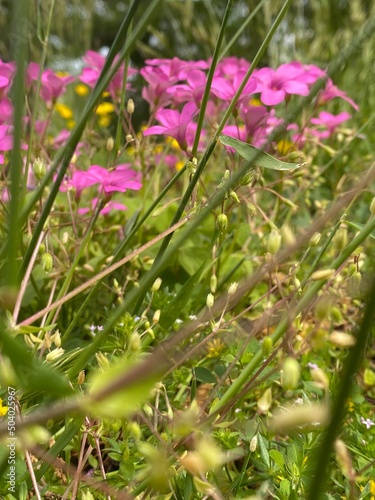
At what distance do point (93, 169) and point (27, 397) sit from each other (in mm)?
341

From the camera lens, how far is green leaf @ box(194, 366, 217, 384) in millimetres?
627

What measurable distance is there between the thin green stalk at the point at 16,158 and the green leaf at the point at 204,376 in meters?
0.33

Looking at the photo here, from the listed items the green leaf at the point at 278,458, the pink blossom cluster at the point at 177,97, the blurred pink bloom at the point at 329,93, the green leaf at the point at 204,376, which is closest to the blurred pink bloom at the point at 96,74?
the pink blossom cluster at the point at 177,97

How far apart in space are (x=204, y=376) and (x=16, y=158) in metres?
0.38

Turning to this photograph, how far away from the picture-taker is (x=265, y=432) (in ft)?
2.13

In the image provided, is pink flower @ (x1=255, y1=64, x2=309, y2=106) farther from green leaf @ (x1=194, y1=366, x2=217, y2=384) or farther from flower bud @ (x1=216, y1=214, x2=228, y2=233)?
green leaf @ (x1=194, y1=366, x2=217, y2=384)

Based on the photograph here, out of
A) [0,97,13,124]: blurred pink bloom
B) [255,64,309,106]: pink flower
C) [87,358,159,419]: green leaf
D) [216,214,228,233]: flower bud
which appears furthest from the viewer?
[255,64,309,106]: pink flower

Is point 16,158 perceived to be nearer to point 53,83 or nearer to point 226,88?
point 226,88

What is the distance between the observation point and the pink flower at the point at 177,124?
30.9 inches

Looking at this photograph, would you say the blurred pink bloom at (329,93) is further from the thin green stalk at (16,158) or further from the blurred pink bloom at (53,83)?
the thin green stalk at (16,158)

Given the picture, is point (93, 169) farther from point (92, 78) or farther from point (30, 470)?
point (30, 470)

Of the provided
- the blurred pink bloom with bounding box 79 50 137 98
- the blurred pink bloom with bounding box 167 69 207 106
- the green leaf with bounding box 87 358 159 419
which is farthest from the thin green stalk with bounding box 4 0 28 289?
the blurred pink bloom with bounding box 79 50 137 98

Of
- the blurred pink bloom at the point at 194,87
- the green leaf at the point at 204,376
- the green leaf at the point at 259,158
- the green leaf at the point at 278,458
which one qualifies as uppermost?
the blurred pink bloom at the point at 194,87

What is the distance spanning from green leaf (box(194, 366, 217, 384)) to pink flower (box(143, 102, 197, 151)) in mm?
314
